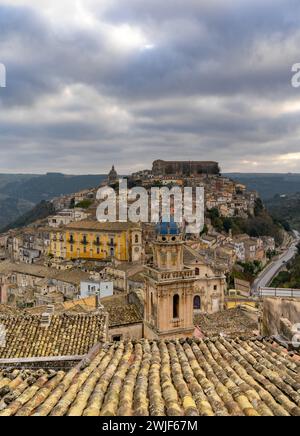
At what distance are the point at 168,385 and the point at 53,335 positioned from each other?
747 cm

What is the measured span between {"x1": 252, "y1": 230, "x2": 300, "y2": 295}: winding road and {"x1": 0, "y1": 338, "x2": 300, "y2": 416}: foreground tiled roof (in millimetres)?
38151

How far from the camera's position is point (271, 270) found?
64.5 metres

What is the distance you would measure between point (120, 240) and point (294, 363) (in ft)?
144

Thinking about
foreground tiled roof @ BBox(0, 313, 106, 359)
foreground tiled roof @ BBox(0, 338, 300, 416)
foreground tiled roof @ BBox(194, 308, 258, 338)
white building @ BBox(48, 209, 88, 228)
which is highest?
foreground tiled roof @ BBox(0, 338, 300, 416)

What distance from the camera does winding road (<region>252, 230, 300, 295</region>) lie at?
53.0 metres

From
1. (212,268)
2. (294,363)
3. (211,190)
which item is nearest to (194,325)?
(212,268)

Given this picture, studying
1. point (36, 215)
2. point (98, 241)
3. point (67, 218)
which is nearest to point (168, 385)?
point (98, 241)

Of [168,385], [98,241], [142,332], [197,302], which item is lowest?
[197,302]

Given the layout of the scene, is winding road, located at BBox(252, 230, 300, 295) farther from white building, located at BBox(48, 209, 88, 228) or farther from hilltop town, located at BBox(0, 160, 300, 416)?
white building, located at BBox(48, 209, 88, 228)

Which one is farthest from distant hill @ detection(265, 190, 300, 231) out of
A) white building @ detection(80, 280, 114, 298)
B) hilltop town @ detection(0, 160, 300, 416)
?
white building @ detection(80, 280, 114, 298)

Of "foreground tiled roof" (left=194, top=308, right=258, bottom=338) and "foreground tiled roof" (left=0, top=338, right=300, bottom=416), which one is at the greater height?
"foreground tiled roof" (left=0, top=338, right=300, bottom=416)

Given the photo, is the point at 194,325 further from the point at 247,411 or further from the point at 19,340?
the point at 247,411

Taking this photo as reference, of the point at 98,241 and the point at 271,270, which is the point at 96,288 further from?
the point at 271,270
